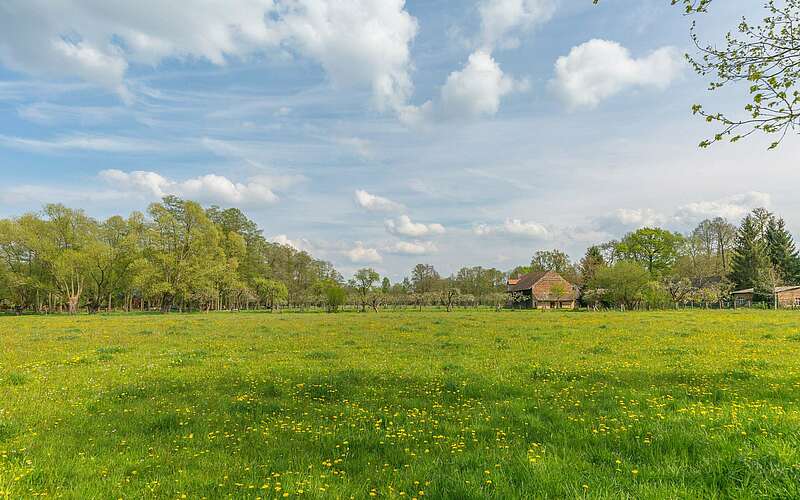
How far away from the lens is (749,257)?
75875 mm

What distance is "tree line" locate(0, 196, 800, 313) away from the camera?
65.1 m

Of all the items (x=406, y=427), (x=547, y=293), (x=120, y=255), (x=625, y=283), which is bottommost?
(x=547, y=293)

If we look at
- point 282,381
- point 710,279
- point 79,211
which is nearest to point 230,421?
point 282,381

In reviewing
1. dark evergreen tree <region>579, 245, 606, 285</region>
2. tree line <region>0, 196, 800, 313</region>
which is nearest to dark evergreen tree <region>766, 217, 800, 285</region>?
tree line <region>0, 196, 800, 313</region>

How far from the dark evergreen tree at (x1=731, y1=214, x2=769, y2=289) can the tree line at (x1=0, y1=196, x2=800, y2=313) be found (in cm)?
19

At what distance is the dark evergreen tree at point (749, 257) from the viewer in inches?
2936

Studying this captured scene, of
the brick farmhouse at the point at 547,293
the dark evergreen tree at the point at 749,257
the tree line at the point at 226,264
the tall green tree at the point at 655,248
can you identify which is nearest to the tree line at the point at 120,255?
the tree line at the point at 226,264

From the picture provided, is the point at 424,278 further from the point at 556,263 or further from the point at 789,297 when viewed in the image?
the point at 789,297

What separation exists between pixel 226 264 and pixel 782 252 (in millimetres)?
106672

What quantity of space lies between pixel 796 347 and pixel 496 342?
1209 cm

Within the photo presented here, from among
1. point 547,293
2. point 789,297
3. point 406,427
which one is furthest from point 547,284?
point 406,427

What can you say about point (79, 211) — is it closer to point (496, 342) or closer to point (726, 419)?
point (496, 342)

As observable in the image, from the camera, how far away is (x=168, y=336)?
24.5 metres

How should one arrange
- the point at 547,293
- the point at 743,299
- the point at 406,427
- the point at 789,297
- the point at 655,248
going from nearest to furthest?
the point at 406,427, the point at 789,297, the point at 743,299, the point at 655,248, the point at 547,293
